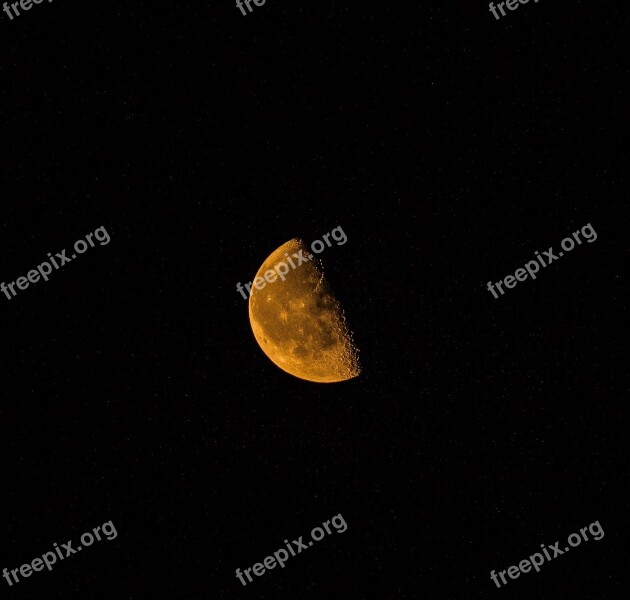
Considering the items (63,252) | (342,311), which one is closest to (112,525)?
(63,252)

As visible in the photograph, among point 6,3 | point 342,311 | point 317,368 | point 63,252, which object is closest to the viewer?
point 342,311

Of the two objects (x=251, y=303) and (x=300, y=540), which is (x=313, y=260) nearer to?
(x=251, y=303)

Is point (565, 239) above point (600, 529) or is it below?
above

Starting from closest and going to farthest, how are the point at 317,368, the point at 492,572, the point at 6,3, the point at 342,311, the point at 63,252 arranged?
the point at 342,311
the point at 317,368
the point at 6,3
the point at 63,252
the point at 492,572

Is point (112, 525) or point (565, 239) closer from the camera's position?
point (565, 239)

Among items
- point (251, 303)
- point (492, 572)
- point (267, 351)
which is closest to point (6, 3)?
point (251, 303)

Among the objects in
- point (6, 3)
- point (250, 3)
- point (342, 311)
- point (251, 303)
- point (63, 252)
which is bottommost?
point (342, 311)

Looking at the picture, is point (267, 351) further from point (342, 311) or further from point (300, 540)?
point (300, 540)
